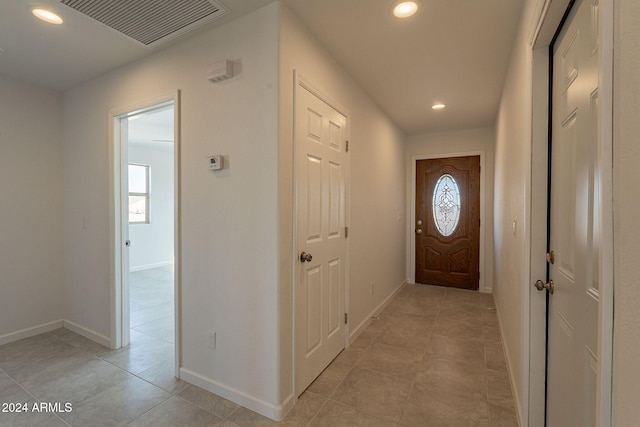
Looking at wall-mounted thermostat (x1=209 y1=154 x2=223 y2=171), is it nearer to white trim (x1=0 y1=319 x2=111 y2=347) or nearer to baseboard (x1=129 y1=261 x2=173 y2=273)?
white trim (x1=0 y1=319 x2=111 y2=347)

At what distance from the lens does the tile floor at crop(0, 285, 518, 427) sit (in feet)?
5.90

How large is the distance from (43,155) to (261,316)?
3.00 metres

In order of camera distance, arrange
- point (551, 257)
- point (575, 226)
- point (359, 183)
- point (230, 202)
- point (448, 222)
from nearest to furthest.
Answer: point (575, 226) → point (551, 257) → point (230, 202) → point (359, 183) → point (448, 222)

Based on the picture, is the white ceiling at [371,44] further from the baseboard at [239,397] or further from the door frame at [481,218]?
the baseboard at [239,397]

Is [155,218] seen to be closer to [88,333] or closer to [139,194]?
[139,194]

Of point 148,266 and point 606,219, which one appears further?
point 148,266

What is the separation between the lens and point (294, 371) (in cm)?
193

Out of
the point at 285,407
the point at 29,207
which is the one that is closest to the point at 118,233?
the point at 29,207

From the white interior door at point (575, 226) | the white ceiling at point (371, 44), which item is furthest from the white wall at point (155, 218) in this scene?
the white interior door at point (575, 226)

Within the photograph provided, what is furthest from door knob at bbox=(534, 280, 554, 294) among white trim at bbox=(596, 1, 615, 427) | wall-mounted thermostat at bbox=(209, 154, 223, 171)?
wall-mounted thermostat at bbox=(209, 154, 223, 171)

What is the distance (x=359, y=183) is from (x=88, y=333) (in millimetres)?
3081

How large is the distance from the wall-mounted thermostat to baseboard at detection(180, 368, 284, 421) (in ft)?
4.85

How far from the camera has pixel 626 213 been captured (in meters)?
0.57

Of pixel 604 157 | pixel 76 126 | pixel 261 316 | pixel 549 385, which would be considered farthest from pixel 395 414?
pixel 76 126
